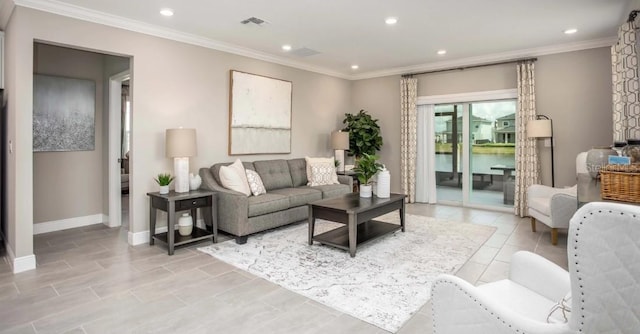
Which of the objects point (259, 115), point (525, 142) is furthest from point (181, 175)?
point (525, 142)

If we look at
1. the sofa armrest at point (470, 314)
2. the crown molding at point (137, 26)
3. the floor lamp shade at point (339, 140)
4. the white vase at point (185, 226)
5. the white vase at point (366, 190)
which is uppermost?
the crown molding at point (137, 26)

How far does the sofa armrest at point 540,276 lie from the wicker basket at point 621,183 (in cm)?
62

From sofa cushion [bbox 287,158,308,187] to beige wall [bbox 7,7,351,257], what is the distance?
307mm

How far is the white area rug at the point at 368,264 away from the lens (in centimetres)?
270

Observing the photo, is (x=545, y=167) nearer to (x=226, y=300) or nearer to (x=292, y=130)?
(x=292, y=130)

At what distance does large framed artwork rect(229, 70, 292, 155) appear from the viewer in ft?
17.5

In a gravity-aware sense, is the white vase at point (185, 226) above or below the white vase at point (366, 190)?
below

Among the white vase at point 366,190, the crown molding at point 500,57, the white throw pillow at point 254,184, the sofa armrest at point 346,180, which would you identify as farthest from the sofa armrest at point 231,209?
the crown molding at point 500,57

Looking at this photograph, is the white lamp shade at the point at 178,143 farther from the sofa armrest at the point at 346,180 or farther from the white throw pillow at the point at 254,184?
the sofa armrest at the point at 346,180

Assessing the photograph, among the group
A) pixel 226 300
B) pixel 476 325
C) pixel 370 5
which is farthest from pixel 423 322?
pixel 370 5

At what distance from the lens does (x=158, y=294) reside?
2.85 metres

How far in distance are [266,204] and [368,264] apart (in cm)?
158

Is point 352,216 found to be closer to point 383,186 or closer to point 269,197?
point 383,186

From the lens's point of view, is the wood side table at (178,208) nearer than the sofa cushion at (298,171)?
Yes
